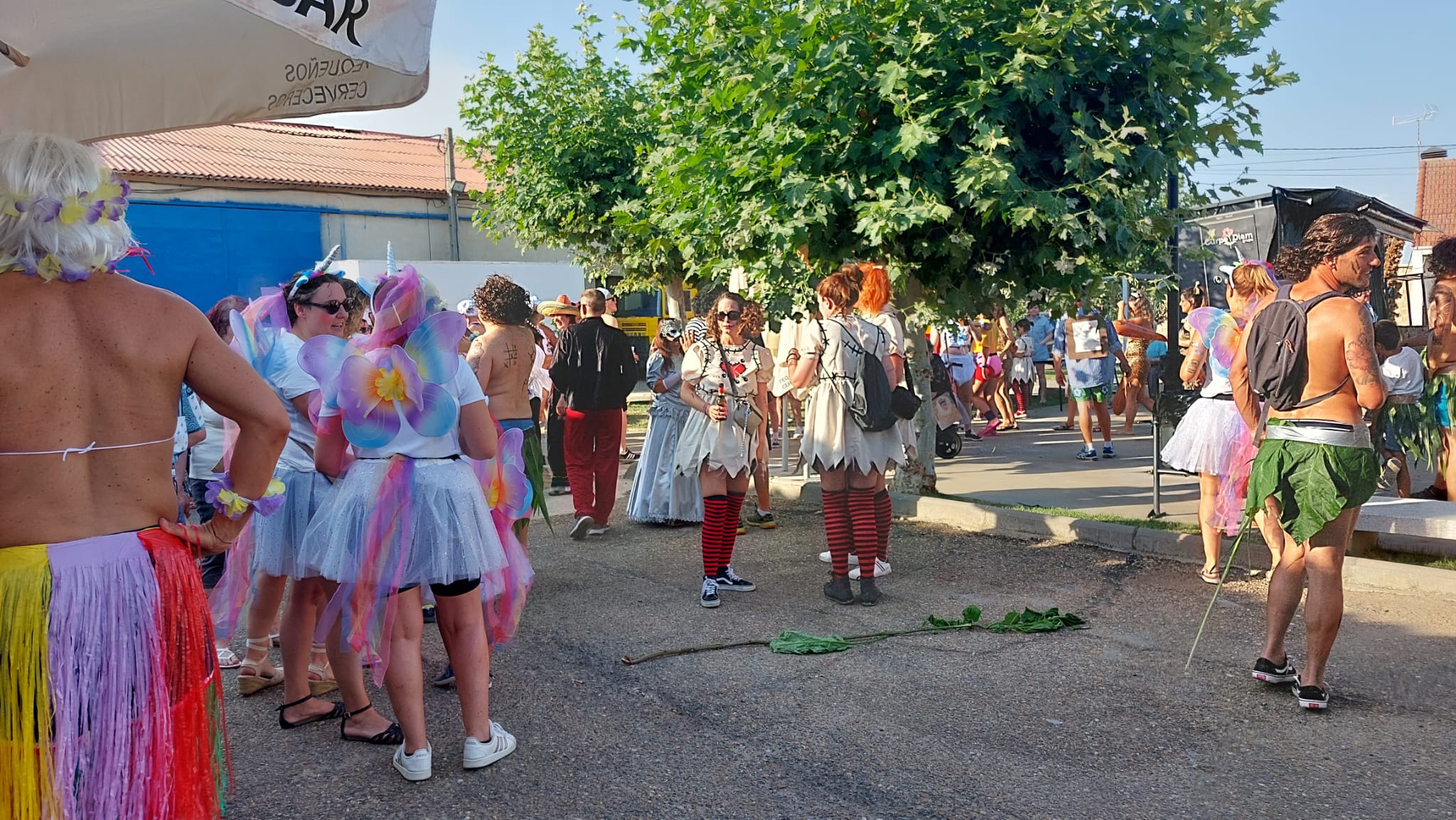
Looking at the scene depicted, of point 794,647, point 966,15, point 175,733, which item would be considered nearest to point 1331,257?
point 794,647

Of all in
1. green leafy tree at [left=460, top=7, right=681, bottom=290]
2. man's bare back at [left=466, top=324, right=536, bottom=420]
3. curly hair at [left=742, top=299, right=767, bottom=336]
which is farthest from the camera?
green leafy tree at [left=460, top=7, right=681, bottom=290]

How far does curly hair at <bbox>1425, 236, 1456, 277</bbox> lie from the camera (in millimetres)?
6617

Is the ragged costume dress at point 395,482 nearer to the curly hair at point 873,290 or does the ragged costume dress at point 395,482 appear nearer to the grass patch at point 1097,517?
the curly hair at point 873,290

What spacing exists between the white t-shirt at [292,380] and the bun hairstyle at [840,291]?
9.45 feet

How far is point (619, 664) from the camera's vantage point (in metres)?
4.97

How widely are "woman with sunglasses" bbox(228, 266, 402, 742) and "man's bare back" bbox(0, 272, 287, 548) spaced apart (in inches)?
68.1

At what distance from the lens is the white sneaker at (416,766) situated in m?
3.71

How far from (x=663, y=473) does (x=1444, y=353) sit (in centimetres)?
559

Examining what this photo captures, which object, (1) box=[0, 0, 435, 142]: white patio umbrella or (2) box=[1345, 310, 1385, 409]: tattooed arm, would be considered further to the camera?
(2) box=[1345, 310, 1385, 409]: tattooed arm

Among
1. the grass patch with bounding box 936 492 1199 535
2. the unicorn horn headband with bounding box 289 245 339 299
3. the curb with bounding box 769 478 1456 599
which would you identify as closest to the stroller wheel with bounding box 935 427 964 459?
the grass patch with bounding box 936 492 1199 535

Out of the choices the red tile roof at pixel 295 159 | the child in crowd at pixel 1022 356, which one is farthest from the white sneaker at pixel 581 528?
the red tile roof at pixel 295 159

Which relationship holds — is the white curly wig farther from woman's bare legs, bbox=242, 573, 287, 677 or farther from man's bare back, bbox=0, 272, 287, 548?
woman's bare legs, bbox=242, 573, 287, 677

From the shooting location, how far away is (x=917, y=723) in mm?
4168

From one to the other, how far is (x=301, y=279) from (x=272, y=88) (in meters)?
1.39
